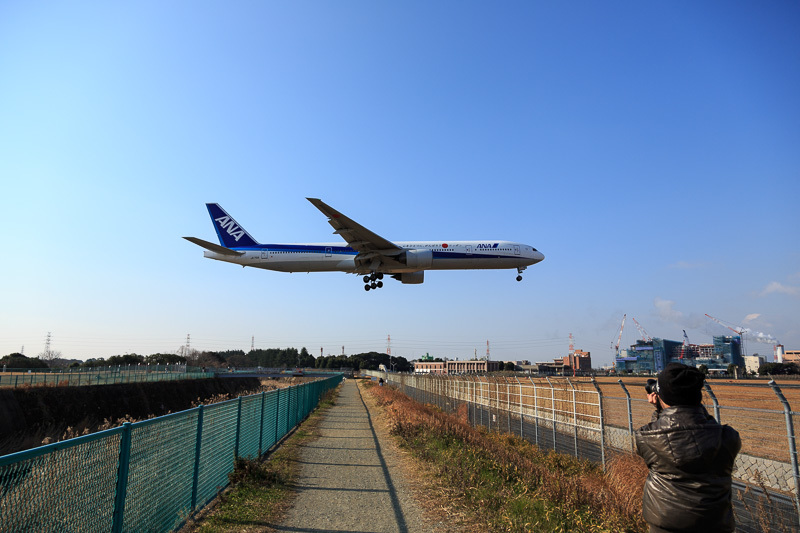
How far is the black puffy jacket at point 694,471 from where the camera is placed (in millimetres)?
3418

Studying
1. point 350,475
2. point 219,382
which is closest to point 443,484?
point 350,475

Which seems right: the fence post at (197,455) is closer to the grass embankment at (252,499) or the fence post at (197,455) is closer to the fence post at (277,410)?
the grass embankment at (252,499)

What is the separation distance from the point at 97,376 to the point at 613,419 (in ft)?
129

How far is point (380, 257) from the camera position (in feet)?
97.9

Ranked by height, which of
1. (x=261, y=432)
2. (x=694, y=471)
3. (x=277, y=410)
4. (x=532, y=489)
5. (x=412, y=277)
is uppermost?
(x=412, y=277)

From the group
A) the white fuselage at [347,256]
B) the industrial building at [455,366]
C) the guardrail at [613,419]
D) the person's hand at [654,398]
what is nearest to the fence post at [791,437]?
the guardrail at [613,419]

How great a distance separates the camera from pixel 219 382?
66.6 metres

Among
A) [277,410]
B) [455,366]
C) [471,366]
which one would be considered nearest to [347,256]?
[277,410]

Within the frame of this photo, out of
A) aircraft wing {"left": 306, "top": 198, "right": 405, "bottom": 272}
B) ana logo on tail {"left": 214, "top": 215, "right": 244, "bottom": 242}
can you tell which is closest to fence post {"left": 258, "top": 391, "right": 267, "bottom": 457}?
aircraft wing {"left": 306, "top": 198, "right": 405, "bottom": 272}

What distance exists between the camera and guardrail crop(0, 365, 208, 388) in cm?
3425

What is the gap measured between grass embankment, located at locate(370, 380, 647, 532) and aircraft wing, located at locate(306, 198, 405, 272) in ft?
53.5

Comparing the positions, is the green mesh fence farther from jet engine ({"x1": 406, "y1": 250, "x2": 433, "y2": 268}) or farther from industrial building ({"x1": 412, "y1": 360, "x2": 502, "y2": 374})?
industrial building ({"x1": 412, "y1": 360, "x2": 502, "y2": 374})

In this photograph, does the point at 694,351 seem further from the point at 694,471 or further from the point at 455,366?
the point at 455,366

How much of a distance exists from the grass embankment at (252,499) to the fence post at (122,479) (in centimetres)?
173
